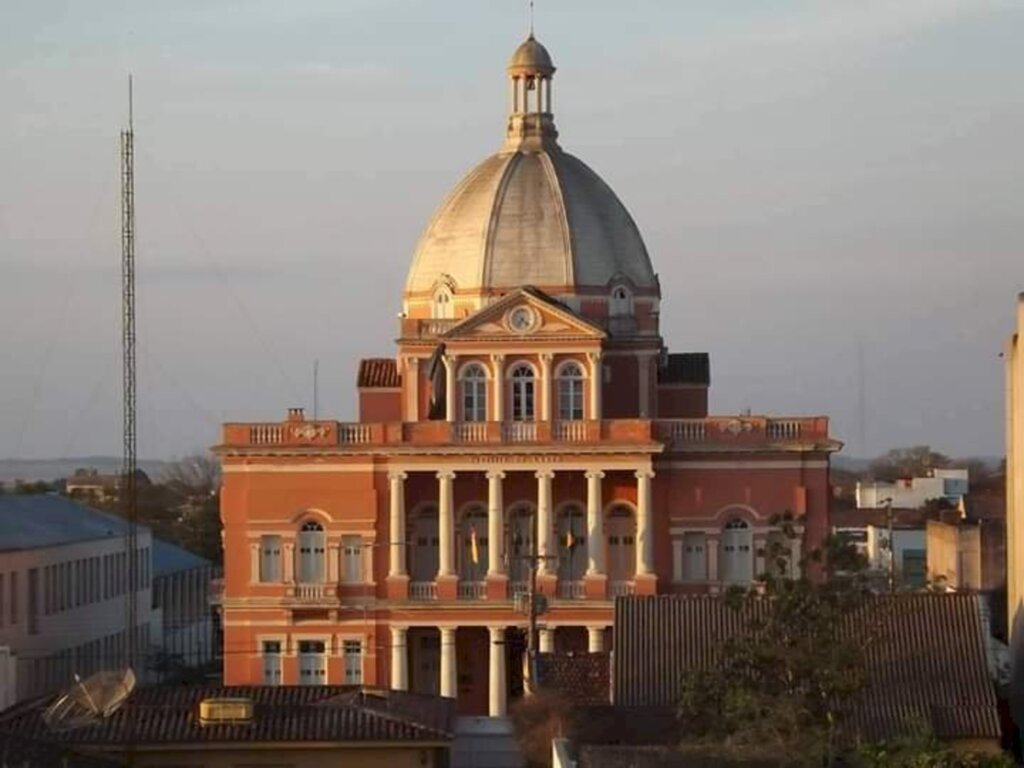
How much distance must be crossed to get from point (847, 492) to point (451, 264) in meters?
83.6

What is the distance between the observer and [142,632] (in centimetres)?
10531

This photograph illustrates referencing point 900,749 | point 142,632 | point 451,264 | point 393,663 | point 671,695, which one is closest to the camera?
point 900,749

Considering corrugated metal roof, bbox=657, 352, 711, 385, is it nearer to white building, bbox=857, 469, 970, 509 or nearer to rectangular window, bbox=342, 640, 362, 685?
rectangular window, bbox=342, 640, 362, 685

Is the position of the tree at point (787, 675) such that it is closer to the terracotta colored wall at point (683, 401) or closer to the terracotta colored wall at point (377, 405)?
the terracotta colored wall at point (683, 401)

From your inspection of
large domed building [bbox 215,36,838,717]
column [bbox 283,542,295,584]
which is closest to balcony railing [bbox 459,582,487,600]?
large domed building [bbox 215,36,838,717]

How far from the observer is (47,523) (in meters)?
103

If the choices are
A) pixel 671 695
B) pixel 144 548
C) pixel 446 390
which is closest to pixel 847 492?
pixel 144 548

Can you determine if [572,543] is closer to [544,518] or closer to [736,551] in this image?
[544,518]

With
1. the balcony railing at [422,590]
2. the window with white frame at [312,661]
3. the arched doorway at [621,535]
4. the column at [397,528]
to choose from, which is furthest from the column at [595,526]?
the window with white frame at [312,661]

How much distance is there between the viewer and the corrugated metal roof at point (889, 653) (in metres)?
57.3

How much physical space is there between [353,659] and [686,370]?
16.1 m

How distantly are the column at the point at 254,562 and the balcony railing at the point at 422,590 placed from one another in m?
4.16

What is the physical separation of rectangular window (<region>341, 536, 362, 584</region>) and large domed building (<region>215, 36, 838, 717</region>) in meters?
0.05

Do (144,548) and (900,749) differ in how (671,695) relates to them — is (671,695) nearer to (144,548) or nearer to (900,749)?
(900,749)
